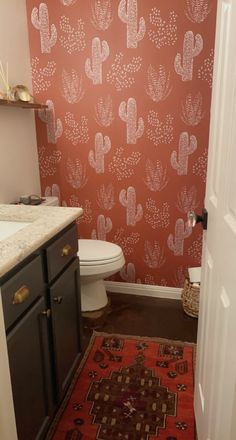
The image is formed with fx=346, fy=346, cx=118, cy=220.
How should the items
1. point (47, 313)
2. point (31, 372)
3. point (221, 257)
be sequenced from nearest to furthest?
point (221, 257) → point (31, 372) → point (47, 313)

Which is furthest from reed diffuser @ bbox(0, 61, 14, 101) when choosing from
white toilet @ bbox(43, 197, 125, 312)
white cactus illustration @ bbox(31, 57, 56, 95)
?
white toilet @ bbox(43, 197, 125, 312)

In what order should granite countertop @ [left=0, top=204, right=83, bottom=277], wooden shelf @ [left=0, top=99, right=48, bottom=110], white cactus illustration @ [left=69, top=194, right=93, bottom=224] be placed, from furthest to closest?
white cactus illustration @ [left=69, top=194, right=93, bottom=224] → wooden shelf @ [left=0, top=99, right=48, bottom=110] → granite countertop @ [left=0, top=204, right=83, bottom=277]

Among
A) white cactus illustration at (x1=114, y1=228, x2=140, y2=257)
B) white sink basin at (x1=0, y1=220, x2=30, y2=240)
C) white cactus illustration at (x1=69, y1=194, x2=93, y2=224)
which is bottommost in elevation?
white cactus illustration at (x1=114, y1=228, x2=140, y2=257)

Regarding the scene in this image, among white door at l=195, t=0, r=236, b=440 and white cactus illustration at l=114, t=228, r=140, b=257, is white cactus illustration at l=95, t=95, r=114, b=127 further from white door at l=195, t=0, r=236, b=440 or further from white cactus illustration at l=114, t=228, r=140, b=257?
white door at l=195, t=0, r=236, b=440

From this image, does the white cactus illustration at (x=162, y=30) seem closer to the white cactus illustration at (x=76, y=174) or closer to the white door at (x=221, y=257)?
the white cactus illustration at (x=76, y=174)

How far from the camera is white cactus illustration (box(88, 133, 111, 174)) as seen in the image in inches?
98.1

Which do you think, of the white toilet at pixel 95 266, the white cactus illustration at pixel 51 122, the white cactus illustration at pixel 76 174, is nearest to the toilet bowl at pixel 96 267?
the white toilet at pixel 95 266

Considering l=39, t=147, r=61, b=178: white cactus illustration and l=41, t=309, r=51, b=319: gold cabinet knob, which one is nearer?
l=41, t=309, r=51, b=319: gold cabinet knob

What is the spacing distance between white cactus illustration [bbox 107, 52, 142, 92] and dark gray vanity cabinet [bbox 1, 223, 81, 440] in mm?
1205

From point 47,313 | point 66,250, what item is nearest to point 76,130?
point 66,250

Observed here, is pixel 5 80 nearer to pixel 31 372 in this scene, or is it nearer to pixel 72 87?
pixel 72 87

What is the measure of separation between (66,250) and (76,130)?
1.24 meters

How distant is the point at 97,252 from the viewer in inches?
87.1

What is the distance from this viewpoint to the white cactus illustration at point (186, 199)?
2451 millimetres
